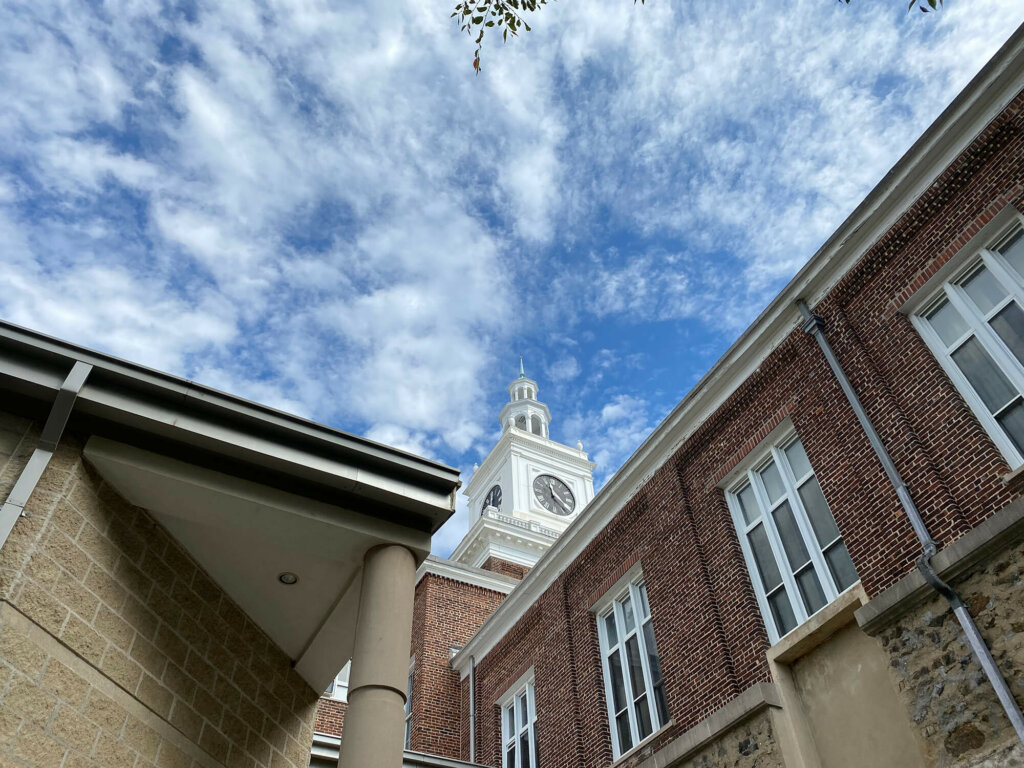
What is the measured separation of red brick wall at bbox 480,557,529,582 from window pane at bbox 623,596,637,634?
18734 millimetres

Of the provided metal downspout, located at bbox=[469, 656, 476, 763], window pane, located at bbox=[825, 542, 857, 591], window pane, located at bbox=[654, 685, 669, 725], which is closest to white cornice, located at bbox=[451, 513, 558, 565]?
metal downspout, located at bbox=[469, 656, 476, 763]

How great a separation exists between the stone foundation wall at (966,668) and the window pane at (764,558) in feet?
9.37

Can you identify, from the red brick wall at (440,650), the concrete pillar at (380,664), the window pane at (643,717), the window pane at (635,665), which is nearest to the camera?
the concrete pillar at (380,664)

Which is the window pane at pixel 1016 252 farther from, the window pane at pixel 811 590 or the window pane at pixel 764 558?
the window pane at pixel 764 558

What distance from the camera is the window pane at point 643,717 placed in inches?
556

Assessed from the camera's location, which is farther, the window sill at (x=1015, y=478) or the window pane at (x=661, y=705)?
the window pane at (x=661, y=705)

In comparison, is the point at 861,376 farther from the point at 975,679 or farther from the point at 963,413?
the point at 975,679

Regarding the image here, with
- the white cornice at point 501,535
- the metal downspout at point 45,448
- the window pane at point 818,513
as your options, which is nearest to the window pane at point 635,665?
the window pane at point 818,513

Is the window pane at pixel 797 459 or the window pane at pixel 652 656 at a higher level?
the window pane at pixel 797 459

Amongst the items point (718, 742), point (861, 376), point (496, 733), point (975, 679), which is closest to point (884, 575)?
point (975, 679)

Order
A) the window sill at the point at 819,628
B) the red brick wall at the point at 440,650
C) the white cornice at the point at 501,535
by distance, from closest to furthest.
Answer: the window sill at the point at 819,628, the red brick wall at the point at 440,650, the white cornice at the point at 501,535

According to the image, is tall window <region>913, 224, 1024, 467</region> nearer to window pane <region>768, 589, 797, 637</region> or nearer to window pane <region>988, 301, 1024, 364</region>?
window pane <region>988, 301, 1024, 364</region>

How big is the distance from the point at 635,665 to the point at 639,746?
1.62 m

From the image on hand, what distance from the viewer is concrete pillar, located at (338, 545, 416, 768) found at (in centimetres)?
548
